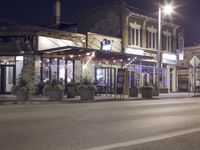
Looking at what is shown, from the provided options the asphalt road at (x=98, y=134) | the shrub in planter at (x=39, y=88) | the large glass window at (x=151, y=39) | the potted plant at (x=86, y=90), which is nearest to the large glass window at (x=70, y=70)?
the shrub in planter at (x=39, y=88)

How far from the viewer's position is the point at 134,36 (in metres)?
40.8

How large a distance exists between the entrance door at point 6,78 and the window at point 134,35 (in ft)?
43.7

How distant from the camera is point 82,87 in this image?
26359mm

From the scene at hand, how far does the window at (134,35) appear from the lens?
131 ft

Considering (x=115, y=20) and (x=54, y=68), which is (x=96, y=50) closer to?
(x=54, y=68)

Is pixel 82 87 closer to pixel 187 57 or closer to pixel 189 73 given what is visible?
pixel 189 73

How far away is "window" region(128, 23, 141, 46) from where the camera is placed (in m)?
40.0

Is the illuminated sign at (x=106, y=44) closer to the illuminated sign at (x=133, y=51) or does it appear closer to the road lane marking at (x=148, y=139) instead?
the illuminated sign at (x=133, y=51)

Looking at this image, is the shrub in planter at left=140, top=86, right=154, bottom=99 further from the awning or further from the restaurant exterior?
the awning

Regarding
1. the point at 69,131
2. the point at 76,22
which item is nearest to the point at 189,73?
the point at 76,22

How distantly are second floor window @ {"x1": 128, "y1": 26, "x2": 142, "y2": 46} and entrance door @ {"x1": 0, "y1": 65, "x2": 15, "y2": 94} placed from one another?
13320 millimetres

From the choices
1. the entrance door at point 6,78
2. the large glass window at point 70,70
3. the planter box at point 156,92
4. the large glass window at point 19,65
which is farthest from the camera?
the large glass window at point 70,70

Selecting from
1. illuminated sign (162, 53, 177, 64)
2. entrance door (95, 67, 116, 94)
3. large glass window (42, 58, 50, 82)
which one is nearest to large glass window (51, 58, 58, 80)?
large glass window (42, 58, 50, 82)

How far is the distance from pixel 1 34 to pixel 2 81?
393 cm
